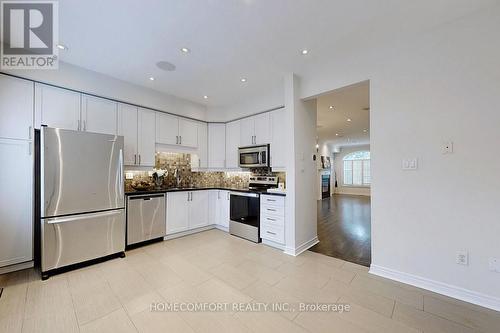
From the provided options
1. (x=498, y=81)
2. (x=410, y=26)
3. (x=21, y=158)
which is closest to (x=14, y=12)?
(x=21, y=158)

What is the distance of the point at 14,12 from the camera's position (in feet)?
6.40

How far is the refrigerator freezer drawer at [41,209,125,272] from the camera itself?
234 centimetres

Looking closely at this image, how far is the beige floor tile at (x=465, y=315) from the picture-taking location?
158 centimetres

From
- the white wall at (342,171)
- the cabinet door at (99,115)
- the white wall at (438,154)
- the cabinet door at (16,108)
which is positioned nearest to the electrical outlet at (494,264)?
the white wall at (438,154)

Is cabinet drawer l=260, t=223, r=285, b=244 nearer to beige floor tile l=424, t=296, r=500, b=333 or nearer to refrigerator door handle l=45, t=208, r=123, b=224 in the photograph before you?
beige floor tile l=424, t=296, r=500, b=333

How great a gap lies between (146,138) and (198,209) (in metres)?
1.68

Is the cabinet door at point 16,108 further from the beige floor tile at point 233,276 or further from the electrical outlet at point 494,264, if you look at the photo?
the electrical outlet at point 494,264

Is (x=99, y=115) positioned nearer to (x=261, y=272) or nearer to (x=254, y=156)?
(x=254, y=156)

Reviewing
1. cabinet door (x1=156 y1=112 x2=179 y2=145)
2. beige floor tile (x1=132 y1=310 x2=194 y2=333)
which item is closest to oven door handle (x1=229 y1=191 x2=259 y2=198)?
cabinet door (x1=156 y1=112 x2=179 y2=145)

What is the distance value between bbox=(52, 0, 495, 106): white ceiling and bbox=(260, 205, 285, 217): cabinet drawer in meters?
2.16

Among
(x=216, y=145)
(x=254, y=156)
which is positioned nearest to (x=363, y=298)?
(x=254, y=156)

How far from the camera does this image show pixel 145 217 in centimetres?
325

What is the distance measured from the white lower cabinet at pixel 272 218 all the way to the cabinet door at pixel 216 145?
1589mm

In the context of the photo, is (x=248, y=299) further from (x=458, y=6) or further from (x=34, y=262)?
(x=458, y=6)
